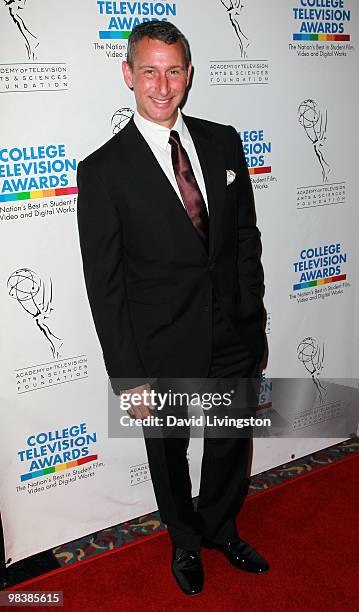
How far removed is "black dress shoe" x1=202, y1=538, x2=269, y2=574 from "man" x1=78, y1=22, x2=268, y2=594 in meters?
0.01

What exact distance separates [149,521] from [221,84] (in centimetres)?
192

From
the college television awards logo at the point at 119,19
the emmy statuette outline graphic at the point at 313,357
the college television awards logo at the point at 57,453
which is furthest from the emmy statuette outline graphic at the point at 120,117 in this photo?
the emmy statuette outline graphic at the point at 313,357

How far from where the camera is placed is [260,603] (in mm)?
2291

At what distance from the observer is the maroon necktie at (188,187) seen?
6.85 ft

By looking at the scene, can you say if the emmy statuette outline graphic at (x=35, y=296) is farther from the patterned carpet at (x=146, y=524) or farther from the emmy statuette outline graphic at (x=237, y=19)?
the emmy statuette outline graphic at (x=237, y=19)

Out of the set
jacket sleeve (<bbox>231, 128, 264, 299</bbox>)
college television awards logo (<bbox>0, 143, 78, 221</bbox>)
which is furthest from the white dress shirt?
college television awards logo (<bbox>0, 143, 78, 221</bbox>)

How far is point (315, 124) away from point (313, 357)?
3.70ft

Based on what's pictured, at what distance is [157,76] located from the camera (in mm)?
1966

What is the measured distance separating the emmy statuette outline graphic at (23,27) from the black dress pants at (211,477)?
1179mm

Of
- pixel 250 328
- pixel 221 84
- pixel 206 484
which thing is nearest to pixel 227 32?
pixel 221 84

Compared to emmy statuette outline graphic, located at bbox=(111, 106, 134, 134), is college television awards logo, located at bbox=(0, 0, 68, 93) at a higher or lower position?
higher

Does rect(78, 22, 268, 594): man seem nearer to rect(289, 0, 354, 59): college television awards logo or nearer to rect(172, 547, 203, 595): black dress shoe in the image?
rect(172, 547, 203, 595): black dress shoe

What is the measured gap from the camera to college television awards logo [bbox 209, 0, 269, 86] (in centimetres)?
253

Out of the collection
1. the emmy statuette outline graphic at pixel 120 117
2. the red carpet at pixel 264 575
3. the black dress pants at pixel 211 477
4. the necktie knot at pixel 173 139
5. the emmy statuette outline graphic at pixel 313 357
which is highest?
the emmy statuette outline graphic at pixel 120 117
